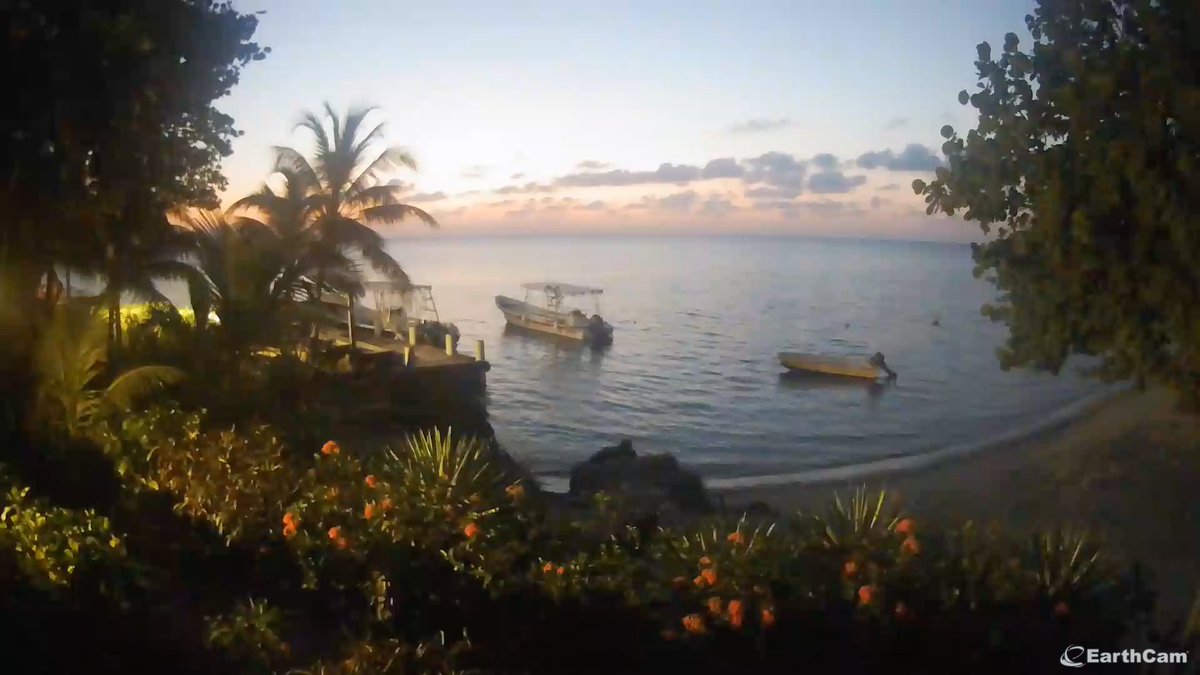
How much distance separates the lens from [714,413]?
25.4 metres

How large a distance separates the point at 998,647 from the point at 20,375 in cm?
882

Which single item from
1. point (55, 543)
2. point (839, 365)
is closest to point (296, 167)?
point (55, 543)

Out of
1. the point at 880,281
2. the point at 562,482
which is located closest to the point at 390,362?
the point at 562,482

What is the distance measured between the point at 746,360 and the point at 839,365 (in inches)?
127

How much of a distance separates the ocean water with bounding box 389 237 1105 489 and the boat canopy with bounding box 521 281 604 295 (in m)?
0.49

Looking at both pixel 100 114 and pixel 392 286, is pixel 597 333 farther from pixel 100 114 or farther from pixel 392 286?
pixel 100 114

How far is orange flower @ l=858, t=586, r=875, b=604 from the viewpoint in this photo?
4.55 meters

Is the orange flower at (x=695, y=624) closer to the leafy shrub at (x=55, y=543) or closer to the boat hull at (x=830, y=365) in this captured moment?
the leafy shrub at (x=55, y=543)

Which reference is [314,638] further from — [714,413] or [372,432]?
[714,413]

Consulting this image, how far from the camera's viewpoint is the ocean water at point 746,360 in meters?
20.6

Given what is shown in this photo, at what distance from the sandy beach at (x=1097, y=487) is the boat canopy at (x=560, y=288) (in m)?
16.7

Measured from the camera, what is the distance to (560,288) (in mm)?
32875

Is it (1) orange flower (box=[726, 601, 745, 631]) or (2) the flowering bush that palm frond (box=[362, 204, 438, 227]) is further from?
(1) orange flower (box=[726, 601, 745, 631])

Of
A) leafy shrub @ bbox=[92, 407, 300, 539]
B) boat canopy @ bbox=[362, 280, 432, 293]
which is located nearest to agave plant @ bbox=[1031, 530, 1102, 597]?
leafy shrub @ bbox=[92, 407, 300, 539]
